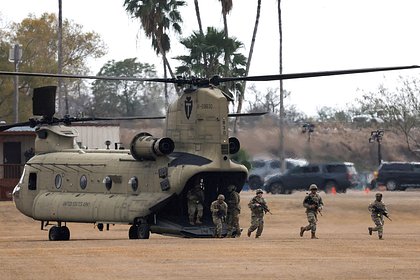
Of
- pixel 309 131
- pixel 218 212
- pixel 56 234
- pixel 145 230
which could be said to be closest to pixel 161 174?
pixel 145 230

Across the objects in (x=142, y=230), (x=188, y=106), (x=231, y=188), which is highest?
(x=188, y=106)

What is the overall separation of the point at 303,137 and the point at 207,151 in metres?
35.5

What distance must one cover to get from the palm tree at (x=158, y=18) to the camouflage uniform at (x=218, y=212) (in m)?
36.1

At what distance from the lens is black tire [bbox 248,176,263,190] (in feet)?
240

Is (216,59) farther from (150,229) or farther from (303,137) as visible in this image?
(150,229)

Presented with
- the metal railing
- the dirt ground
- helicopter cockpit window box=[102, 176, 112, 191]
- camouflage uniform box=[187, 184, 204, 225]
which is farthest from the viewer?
the metal railing

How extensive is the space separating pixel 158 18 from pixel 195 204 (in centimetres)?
3738

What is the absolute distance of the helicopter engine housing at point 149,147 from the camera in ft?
111

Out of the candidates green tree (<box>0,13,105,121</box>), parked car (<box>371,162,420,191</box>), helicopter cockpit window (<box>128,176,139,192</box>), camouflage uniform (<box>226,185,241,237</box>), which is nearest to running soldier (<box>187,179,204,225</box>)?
camouflage uniform (<box>226,185,241,237</box>)

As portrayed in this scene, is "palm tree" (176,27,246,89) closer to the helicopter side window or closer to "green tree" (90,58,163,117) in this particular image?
the helicopter side window

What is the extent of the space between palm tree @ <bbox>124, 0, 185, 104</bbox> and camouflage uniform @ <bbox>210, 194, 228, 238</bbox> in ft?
118

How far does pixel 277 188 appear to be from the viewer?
65875 mm

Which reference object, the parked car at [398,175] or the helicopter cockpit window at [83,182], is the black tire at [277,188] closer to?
the parked car at [398,175]

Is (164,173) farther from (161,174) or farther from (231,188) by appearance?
(231,188)
